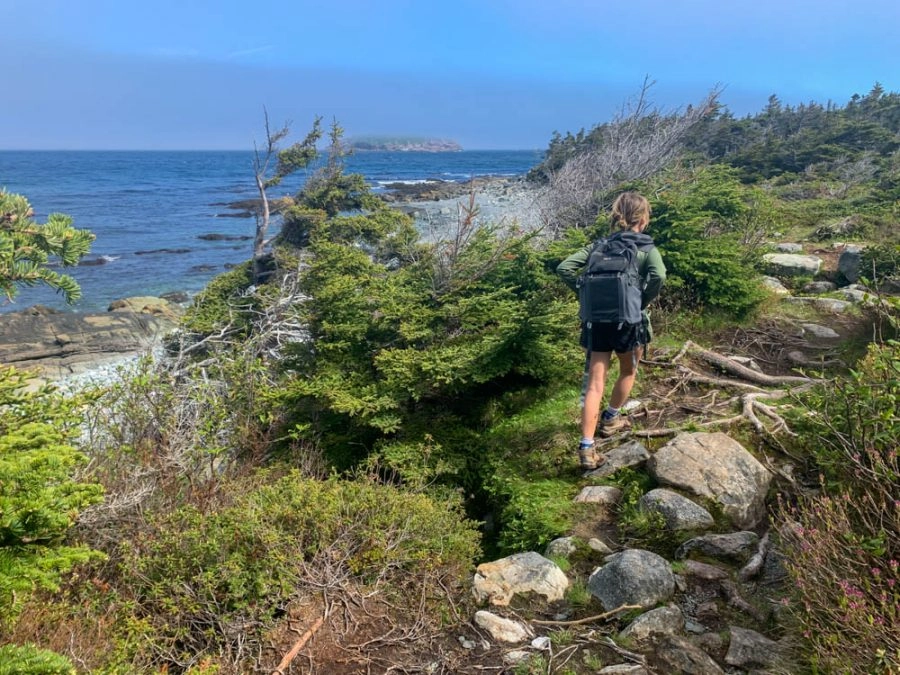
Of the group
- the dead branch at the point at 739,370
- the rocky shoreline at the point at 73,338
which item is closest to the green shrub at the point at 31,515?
the dead branch at the point at 739,370

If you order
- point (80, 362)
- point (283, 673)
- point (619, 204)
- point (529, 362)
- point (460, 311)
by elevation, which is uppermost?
point (619, 204)

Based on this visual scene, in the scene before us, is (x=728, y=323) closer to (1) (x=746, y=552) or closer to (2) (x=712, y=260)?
(2) (x=712, y=260)

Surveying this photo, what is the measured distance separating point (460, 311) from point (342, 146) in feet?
46.0

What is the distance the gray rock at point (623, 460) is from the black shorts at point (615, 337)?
879 mm

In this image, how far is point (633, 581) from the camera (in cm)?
332

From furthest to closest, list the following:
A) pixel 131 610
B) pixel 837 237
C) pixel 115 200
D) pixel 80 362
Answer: pixel 115 200 → pixel 80 362 → pixel 837 237 → pixel 131 610

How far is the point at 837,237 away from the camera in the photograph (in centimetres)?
1280

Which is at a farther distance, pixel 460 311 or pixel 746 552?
pixel 460 311

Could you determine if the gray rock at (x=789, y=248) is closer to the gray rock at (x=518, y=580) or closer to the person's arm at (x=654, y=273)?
the person's arm at (x=654, y=273)

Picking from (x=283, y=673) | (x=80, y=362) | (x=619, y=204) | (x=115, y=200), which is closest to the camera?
(x=283, y=673)

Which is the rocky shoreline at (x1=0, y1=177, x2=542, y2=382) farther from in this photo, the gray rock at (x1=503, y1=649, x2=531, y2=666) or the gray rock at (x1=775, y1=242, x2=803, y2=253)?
the gray rock at (x1=503, y1=649, x2=531, y2=666)

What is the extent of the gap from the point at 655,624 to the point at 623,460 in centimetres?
173

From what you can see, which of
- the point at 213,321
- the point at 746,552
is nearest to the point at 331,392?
the point at 746,552

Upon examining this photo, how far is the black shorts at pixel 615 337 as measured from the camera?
435 cm
